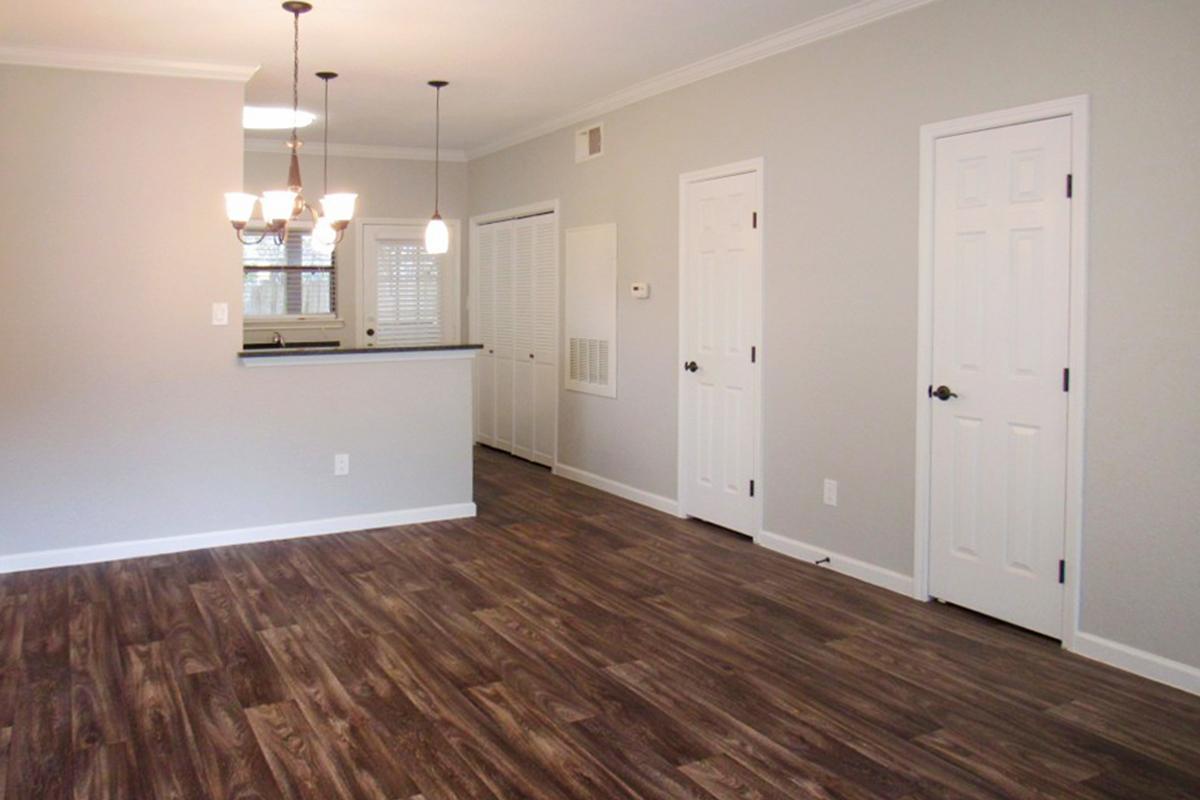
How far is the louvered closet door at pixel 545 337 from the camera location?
7160 mm

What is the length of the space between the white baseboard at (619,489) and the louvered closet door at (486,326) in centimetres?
142

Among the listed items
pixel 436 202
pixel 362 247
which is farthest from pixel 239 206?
pixel 362 247

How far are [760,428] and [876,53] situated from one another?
189 centimetres

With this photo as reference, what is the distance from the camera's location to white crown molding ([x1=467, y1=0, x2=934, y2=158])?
13.8 feet

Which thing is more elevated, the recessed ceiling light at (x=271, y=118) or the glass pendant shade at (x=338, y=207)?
the recessed ceiling light at (x=271, y=118)

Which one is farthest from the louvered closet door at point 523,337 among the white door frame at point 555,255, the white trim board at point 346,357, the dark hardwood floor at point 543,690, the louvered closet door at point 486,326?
the dark hardwood floor at point 543,690

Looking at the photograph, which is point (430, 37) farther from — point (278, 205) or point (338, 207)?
point (278, 205)

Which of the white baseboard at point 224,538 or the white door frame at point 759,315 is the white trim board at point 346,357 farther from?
the white door frame at point 759,315

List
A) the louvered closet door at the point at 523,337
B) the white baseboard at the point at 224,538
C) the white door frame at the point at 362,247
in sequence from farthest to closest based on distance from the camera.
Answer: the white door frame at the point at 362,247 → the louvered closet door at the point at 523,337 → the white baseboard at the point at 224,538

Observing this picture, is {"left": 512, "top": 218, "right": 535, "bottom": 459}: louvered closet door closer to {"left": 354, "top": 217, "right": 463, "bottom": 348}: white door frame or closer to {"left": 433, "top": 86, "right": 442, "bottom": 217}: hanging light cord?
{"left": 433, "top": 86, "right": 442, "bottom": 217}: hanging light cord

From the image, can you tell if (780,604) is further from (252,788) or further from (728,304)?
(252,788)

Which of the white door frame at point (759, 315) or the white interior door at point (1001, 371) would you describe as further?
the white door frame at point (759, 315)

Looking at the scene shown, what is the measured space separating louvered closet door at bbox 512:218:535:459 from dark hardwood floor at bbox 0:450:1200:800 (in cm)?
295

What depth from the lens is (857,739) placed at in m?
2.87
